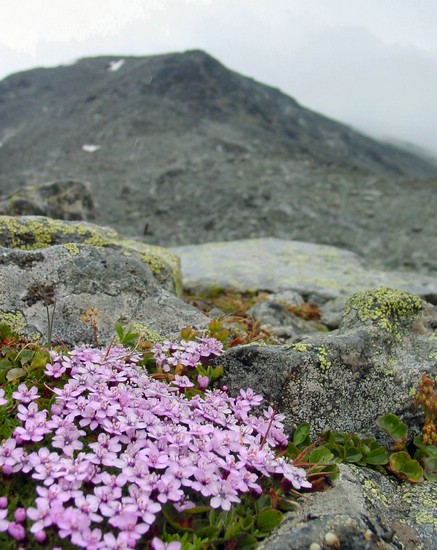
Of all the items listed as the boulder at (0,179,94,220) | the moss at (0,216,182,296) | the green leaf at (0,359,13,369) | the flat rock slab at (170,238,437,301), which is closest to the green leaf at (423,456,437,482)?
the green leaf at (0,359,13,369)

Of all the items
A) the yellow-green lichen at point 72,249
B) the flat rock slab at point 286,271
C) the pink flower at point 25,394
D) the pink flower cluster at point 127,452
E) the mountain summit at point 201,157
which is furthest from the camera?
the mountain summit at point 201,157

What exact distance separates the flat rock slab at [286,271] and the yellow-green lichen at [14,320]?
5559mm

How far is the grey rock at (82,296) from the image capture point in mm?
5176

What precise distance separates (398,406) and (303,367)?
89cm

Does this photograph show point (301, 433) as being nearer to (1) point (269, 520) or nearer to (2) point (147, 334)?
(1) point (269, 520)

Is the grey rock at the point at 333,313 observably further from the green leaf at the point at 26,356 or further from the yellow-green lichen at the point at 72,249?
the green leaf at the point at 26,356

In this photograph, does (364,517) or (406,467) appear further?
(406,467)

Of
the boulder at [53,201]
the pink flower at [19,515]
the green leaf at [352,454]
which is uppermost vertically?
the boulder at [53,201]

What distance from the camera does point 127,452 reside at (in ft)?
11.2

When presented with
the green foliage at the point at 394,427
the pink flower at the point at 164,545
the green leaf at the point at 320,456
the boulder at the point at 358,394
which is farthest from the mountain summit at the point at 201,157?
the pink flower at the point at 164,545

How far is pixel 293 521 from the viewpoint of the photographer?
3395 mm

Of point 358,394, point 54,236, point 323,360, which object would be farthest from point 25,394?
point 54,236

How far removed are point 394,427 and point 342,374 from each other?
54cm

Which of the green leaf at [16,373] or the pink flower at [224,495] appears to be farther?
the green leaf at [16,373]
